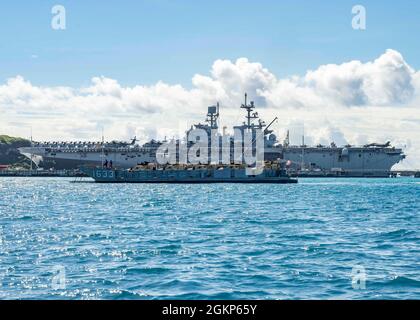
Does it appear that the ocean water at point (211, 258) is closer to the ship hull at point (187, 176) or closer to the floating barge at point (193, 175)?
the ship hull at point (187, 176)

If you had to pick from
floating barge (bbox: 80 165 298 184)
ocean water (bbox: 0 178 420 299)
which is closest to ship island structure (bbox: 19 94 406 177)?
floating barge (bbox: 80 165 298 184)

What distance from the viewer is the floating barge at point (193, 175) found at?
375 feet

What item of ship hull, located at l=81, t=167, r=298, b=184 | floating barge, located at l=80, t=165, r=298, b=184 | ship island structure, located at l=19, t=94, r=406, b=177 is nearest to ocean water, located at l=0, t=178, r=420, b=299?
ship hull, located at l=81, t=167, r=298, b=184

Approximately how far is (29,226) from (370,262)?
21.0m

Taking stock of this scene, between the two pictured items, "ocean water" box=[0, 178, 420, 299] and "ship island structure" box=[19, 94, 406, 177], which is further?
"ship island structure" box=[19, 94, 406, 177]

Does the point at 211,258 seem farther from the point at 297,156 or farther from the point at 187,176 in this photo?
the point at 297,156

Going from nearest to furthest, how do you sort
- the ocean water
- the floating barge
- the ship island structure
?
the ocean water < the floating barge < the ship island structure

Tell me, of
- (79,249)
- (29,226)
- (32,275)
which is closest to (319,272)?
(32,275)

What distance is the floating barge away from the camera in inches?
4505

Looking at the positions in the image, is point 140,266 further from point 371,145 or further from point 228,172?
point 371,145

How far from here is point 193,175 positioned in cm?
11656

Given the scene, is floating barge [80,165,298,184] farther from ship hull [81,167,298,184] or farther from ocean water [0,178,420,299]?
ocean water [0,178,420,299]

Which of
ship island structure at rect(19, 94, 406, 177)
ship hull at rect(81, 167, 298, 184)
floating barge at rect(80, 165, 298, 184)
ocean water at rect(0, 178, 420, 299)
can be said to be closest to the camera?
ocean water at rect(0, 178, 420, 299)

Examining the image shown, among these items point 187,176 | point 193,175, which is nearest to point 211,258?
point 187,176
